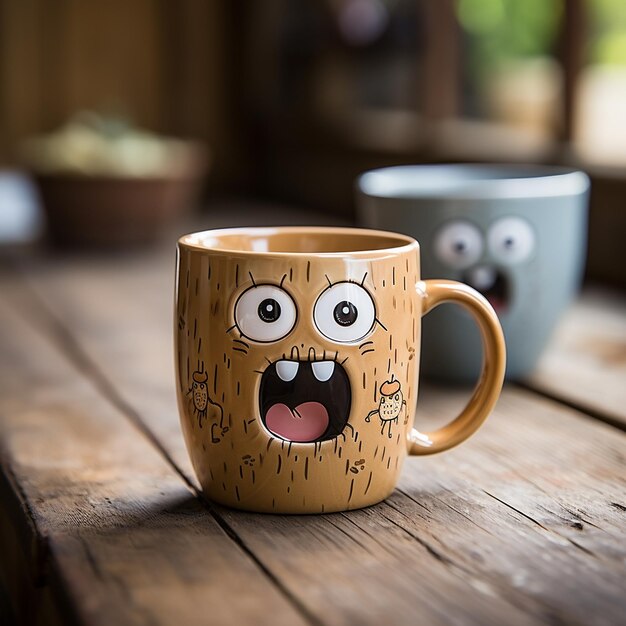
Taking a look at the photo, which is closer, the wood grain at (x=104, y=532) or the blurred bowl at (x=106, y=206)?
the wood grain at (x=104, y=532)

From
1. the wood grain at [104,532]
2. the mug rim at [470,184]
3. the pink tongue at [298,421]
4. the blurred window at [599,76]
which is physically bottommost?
the wood grain at [104,532]

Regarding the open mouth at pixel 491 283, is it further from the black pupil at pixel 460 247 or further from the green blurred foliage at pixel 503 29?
the green blurred foliage at pixel 503 29

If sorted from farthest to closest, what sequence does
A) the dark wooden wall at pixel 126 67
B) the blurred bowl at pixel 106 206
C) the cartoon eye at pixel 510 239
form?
the dark wooden wall at pixel 126 67 → the blurred bowl at pixel 106 206 → the cartoon eye at pixel 510 239

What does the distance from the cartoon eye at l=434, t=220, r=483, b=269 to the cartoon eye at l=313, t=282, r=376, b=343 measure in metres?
0.23

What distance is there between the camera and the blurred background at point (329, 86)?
4.25 feet

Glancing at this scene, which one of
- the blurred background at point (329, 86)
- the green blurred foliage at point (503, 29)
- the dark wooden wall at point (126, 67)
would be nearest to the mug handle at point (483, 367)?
the blurred background at point (329, 86)

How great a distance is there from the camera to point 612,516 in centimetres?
47

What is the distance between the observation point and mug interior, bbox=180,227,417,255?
1.65ft

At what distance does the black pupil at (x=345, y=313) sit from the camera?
433 mm

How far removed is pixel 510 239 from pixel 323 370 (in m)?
0.26

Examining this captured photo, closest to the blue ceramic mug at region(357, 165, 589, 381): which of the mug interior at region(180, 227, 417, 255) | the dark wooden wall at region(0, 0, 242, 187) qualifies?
the mug interior at region(180, 227, 417, 255)

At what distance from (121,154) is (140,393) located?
32.5 inches

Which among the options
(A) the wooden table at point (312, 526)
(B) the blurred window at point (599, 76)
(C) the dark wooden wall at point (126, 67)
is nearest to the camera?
(A) the wooden table at point (312, 526)

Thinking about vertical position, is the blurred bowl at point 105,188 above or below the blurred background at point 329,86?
below
